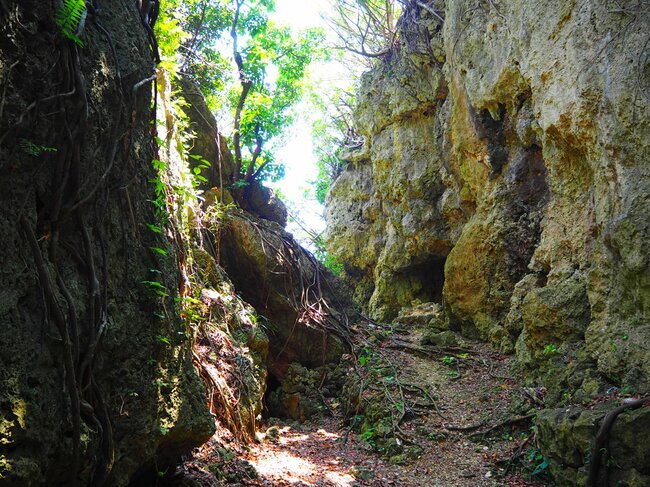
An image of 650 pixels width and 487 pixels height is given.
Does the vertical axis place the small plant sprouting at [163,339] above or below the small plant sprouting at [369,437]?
above

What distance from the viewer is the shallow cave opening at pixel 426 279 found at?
14.1 meters

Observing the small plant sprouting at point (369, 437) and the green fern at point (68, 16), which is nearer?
the green fern at point (68, 16)

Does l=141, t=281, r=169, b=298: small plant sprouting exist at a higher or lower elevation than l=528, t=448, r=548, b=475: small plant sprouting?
higher

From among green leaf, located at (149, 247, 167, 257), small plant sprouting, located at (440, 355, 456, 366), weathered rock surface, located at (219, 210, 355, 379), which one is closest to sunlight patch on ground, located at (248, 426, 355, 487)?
→ weathered rock surface, located at (219, 210, 355, 379)

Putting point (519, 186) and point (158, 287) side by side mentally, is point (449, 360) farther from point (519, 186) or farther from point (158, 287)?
point (158, 287)

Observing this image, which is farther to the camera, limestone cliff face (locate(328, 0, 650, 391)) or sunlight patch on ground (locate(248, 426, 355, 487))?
limestone cliff face (locate(328, 0, 650, 391))

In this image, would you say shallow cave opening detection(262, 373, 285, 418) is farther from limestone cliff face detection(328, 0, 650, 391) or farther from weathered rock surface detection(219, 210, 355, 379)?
limestone cliff face detection(328, 0, 650, 391)

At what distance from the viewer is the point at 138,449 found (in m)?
3.33

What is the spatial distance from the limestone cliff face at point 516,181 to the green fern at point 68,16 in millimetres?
5559

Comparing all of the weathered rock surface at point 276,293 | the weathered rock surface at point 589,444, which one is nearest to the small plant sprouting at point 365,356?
the weathered rock surface at point 276,293

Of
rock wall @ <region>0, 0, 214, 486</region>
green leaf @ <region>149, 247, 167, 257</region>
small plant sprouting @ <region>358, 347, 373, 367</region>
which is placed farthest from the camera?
small plant sprouting @ <region>358, 347, 373, 367</region>

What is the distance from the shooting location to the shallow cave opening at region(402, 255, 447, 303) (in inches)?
555

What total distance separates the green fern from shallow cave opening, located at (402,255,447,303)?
39.1 feet

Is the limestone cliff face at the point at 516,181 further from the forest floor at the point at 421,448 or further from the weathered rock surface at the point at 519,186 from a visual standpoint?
the forest floor at the point at 421,448
